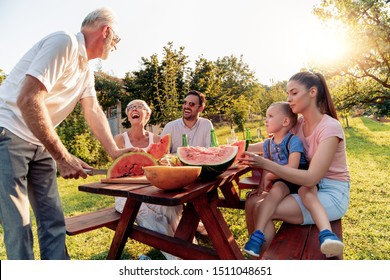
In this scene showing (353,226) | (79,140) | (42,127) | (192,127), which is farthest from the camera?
(79,140)

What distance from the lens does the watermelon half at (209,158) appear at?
192cm

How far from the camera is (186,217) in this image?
8.39 ft

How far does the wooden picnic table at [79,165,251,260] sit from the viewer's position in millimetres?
1564

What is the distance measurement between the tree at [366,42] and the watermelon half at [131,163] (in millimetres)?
6886

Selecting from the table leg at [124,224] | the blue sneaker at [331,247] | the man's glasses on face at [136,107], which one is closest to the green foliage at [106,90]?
the man's glasses on face at [136,107]

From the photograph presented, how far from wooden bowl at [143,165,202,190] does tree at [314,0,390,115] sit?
711 centimetres

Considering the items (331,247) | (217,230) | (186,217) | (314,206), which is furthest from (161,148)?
(331,247)

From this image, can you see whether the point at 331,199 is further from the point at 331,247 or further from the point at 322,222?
the point at 331,247

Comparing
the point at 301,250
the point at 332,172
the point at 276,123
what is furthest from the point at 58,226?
the point at 332,172

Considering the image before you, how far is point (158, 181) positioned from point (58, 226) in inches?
40.2

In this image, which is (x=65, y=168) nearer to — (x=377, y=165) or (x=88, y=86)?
(x=88, y=86)

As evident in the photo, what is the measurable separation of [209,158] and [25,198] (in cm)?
121

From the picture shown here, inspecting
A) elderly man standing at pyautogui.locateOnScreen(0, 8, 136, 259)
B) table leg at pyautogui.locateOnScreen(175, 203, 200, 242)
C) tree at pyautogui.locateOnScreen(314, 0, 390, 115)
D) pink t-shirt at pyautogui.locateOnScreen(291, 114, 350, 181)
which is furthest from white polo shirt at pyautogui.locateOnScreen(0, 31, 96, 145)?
tree at pyautogui.locateOnScreen(314, 0, 390, 115)

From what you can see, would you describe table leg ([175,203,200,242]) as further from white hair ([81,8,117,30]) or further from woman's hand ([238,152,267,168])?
white hair ([81,8,117,30])
